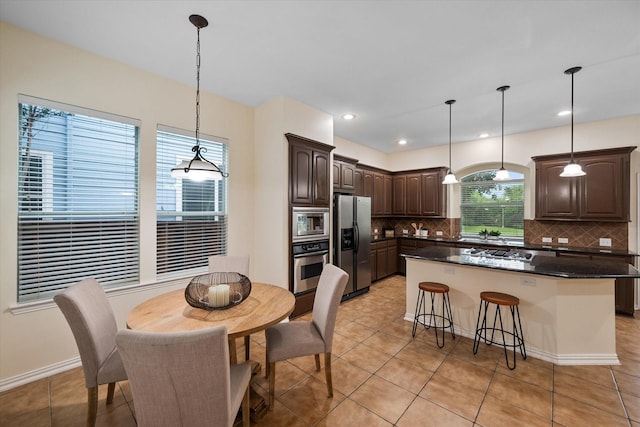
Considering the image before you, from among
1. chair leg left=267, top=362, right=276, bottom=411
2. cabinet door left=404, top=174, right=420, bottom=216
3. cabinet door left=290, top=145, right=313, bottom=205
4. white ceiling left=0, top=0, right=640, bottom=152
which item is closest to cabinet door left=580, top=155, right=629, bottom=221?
white ceiling left=0, top=0, right=640, bottom=152

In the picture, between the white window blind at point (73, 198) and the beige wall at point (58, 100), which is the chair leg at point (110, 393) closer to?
the beige wall at point (58, 100)

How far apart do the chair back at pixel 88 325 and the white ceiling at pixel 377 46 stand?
6.86 ft

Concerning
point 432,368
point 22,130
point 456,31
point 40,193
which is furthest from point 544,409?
point 22,130

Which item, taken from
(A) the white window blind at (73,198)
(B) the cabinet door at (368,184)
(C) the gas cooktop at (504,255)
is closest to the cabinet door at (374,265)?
(B) the cabinet door at (368,184)

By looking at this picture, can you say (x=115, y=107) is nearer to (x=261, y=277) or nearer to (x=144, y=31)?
(x=144, y=31)

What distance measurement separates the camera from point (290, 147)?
356cm

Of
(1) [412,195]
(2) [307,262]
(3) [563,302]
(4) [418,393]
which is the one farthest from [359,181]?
(4) [418,393]

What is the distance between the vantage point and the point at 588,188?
13.6 ft

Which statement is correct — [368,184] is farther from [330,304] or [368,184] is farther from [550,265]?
[330,304]

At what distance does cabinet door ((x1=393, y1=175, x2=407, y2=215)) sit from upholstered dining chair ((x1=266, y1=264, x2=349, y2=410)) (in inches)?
175

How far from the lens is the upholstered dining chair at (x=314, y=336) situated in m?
2.00

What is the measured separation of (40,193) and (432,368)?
3911 millimetres

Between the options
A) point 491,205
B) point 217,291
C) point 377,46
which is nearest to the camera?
point 217,291

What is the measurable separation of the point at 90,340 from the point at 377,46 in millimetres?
3135
